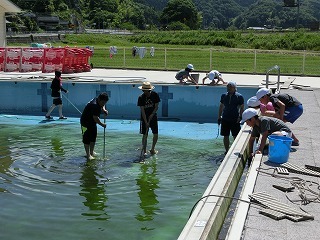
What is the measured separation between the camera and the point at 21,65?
27500 mm

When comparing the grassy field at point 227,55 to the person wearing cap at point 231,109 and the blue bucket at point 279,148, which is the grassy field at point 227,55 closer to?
the person wearing cap at point 231,109

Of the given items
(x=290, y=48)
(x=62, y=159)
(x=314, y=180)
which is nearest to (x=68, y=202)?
(x=62, y=159)

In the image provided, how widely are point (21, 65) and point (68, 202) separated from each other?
18971 mm

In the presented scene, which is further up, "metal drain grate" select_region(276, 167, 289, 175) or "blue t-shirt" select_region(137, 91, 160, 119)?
"blue t-shirt" select_region(137, 91, 160, 119)

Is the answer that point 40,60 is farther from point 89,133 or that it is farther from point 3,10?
point 89,133

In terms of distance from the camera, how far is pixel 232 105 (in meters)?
12.3

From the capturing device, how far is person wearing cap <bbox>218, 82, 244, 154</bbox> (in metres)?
12.3

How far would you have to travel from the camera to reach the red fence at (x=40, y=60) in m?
27.1

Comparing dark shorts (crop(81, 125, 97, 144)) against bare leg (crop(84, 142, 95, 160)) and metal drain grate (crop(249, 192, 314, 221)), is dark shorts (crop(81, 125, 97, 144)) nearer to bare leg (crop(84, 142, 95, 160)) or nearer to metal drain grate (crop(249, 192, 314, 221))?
bare leg (crop(84, 142, 95, 160))

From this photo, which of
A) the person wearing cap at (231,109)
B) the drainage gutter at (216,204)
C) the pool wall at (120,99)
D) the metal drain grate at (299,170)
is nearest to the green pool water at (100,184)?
the person wearing cap at (231,109)

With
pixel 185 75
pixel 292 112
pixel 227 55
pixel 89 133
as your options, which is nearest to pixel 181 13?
pixel 227 55

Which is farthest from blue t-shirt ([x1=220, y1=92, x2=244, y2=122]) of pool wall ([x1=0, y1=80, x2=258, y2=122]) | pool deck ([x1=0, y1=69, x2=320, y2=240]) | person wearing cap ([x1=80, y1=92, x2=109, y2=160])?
pool wall ([x1=0, y1=80, x2=258, y2=122])

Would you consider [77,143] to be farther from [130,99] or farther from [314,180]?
[314,180]

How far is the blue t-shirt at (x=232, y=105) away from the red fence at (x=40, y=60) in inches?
618
